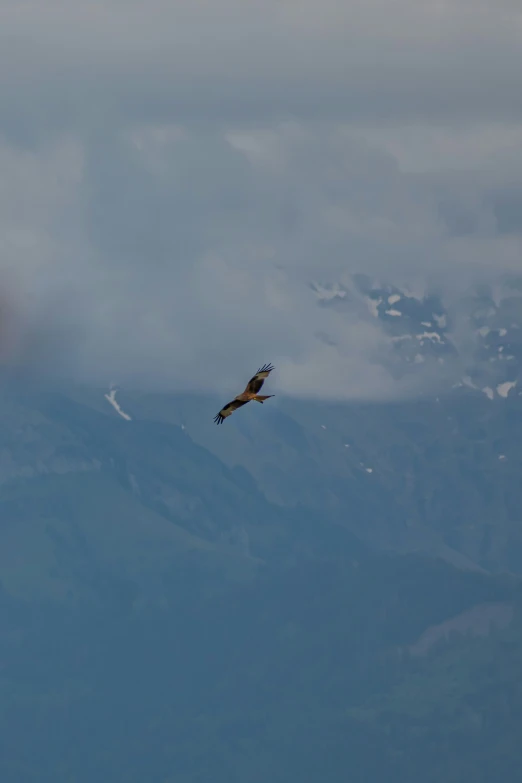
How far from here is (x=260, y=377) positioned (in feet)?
225

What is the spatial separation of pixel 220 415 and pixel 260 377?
1.83 m

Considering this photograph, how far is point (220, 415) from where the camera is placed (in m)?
68.1
